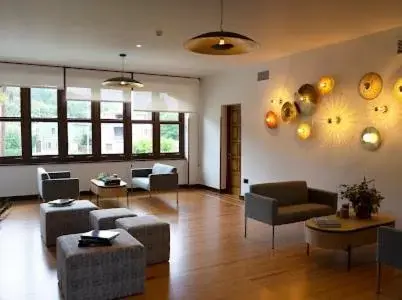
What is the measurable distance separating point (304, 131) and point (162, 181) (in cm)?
313

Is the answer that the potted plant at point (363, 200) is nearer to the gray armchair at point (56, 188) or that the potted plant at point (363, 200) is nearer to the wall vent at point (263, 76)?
the wall vent at point (263, 76)

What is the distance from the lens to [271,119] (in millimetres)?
7566

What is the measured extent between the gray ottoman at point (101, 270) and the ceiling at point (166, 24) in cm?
265

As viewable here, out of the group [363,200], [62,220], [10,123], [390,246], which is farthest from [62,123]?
[390,246]

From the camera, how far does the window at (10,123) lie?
8078 millimetres

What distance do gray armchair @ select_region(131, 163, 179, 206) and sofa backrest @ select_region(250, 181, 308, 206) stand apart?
9.14 feet

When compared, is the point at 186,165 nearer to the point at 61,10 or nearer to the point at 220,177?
the point at 220,177

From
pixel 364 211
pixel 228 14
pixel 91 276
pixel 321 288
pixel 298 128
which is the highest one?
pixel 228 14

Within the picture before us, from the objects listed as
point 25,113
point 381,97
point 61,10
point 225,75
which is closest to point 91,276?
point 61,10

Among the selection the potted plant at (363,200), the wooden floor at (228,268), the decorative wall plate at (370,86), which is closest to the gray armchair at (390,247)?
the wooden floor at (228,268)

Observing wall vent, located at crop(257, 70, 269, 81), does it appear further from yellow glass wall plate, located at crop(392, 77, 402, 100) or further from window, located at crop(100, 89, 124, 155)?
window, located at crop(100, 89, 124, 155)

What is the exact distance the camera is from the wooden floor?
3.57 metres

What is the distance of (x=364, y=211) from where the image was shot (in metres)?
4.70

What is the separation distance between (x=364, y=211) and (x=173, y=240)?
252cm
